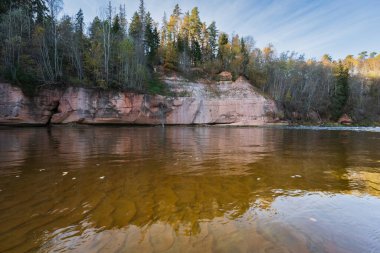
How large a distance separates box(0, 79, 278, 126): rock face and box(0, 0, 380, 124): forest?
1.80 meters

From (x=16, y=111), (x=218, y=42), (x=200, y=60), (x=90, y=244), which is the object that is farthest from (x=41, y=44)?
(x=218, y=42)

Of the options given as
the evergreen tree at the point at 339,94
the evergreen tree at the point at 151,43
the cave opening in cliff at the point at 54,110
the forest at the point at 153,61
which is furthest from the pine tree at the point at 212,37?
the cave opening in cliff at the point at 54,110

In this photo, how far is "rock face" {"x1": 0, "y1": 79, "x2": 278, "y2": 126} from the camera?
1221 inches

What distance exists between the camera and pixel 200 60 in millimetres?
63688

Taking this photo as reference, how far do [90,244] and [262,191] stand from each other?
3941 mm

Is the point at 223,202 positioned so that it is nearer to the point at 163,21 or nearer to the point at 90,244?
the point at 90,244

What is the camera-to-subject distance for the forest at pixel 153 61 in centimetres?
3516

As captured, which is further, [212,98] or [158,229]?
[212,98]

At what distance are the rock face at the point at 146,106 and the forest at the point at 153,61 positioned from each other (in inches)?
71.0

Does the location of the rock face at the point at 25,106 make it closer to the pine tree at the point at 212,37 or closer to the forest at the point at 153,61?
the forest at the point at 153,61

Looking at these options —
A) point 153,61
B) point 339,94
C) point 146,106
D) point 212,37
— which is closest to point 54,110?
point 146,106

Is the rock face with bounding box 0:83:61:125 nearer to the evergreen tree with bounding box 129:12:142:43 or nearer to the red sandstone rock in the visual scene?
the evergreen tree with bounding box 129:12:142:43

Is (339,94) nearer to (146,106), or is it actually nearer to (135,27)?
(146,106)

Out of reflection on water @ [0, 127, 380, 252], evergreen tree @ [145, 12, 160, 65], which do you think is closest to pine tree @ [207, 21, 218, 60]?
evergreen tree @ [145, 12, 160, 65]
